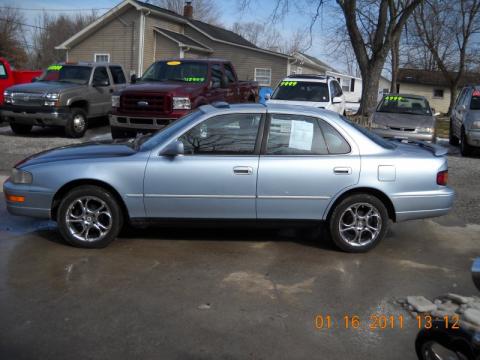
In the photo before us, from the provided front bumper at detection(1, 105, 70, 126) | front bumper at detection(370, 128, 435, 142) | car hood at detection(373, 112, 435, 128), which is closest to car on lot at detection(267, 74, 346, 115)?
car hood at detection(373, 112, 435, 128)

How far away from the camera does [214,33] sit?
30688 mm

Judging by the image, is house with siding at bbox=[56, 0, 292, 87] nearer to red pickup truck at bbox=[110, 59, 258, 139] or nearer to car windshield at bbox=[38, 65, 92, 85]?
car windshield at bbox=[38, 65, 92, 85]

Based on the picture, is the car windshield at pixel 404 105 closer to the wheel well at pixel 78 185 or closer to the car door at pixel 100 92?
the car door at pixel 100 92

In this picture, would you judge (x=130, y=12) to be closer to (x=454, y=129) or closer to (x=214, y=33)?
(x=214, y=33)

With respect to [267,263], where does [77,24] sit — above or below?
above

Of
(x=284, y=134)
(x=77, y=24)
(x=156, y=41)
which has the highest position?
(x=77, y=24)

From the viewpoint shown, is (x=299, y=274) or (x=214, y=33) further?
(x=214, y=33)

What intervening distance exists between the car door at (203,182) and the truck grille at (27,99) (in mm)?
8894

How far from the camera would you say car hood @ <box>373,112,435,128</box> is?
1255 centimetres

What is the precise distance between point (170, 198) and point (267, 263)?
3.85ft

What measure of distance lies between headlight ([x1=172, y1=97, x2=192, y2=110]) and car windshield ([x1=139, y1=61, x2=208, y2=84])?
3.78ft

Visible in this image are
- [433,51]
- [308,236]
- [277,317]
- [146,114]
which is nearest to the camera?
[277,317]

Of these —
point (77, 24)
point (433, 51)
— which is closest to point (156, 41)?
point (433, 51)

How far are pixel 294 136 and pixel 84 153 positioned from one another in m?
2.23
